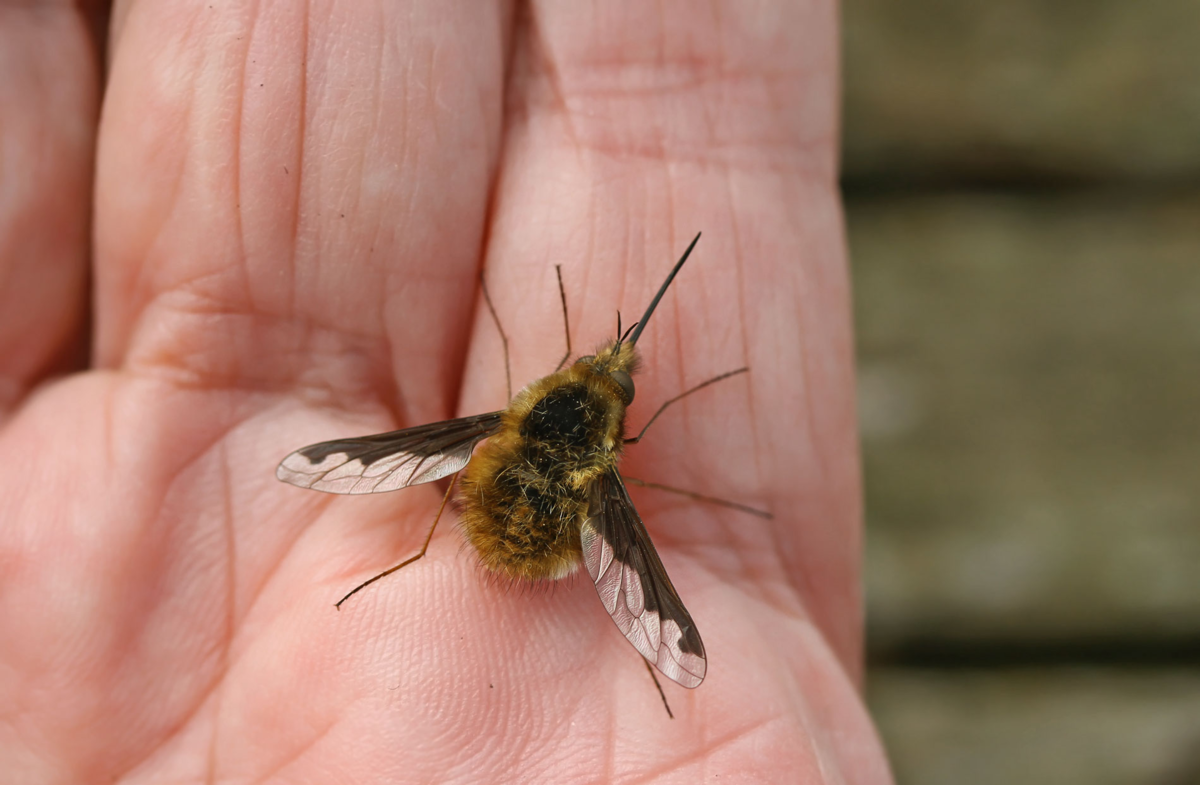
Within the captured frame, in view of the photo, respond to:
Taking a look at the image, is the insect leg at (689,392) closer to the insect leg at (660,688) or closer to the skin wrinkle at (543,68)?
the insect leg at (660,688)

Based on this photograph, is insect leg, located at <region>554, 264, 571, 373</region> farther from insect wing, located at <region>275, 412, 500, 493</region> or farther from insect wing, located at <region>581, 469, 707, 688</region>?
insect wing, located at <region>581, 469, 707, 688</region>

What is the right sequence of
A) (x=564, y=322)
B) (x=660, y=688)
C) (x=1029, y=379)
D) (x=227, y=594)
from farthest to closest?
(x=1029, y=379) < (x=564, y=322) < (x=227, y=594) < (x=660, y=688)

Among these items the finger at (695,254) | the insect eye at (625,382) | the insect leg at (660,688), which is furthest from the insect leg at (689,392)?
the insect leg at (660,688)

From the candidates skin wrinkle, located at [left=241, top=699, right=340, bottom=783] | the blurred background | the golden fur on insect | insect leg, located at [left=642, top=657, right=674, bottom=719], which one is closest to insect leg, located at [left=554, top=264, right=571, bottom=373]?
the golden fur on insect

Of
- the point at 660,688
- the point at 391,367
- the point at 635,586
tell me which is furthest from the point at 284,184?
the point at 660,688

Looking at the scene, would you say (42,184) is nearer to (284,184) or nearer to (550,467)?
(284,184)

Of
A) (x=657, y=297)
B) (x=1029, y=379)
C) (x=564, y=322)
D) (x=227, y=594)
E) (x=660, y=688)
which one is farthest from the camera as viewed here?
(x=1029, y=379)

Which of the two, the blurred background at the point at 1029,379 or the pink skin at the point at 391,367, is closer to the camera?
the pink skin at the point at 391,367
